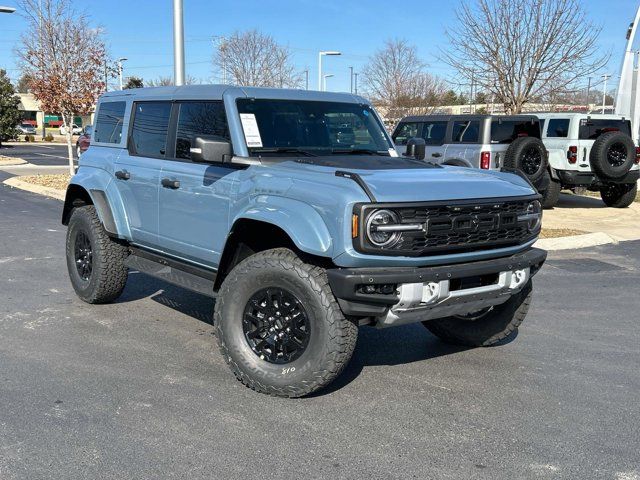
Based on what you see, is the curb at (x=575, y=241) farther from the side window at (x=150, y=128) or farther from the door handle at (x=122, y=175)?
the door handle at (x=122, y=175)

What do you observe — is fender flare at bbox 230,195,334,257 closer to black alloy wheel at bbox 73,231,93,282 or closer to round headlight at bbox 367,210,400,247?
round headlight at bbox 367,210,400,247

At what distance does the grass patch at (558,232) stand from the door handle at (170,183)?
274 inches

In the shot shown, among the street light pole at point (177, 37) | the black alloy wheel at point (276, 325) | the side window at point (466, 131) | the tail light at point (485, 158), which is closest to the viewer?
the black alloy wheel at point (276, 325)

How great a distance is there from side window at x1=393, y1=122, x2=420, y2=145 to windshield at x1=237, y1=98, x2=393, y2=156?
27.8ft

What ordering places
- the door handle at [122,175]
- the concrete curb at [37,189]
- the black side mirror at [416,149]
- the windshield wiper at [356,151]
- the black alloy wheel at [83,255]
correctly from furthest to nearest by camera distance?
the concrete curb at [37,189] → the black alloy wheel at [83,255] → the door handle at [122,175] → the black side mirror at [416,149] → the windshield wiper at [356,151]

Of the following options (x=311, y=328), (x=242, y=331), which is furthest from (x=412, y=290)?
(x=242, y=331)

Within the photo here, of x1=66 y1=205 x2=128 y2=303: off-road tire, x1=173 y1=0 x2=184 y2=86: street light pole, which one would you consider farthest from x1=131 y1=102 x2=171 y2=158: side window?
x1=173 y1=0 x2=184 y2=86: street light pole

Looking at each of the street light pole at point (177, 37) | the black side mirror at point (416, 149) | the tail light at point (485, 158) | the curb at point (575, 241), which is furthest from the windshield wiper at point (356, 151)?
the street light pole at point (177, 37)

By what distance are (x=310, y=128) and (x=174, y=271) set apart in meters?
1.51

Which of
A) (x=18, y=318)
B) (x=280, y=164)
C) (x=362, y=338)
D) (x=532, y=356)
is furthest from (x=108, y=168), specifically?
(x=532, y=356)

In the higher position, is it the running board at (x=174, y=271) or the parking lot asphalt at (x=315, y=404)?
the running board at (x=174, y=271)

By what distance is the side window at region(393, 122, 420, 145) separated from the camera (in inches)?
550

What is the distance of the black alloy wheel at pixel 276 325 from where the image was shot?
4133mm

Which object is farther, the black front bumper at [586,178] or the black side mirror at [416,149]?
the black front bumper at [586,178]
